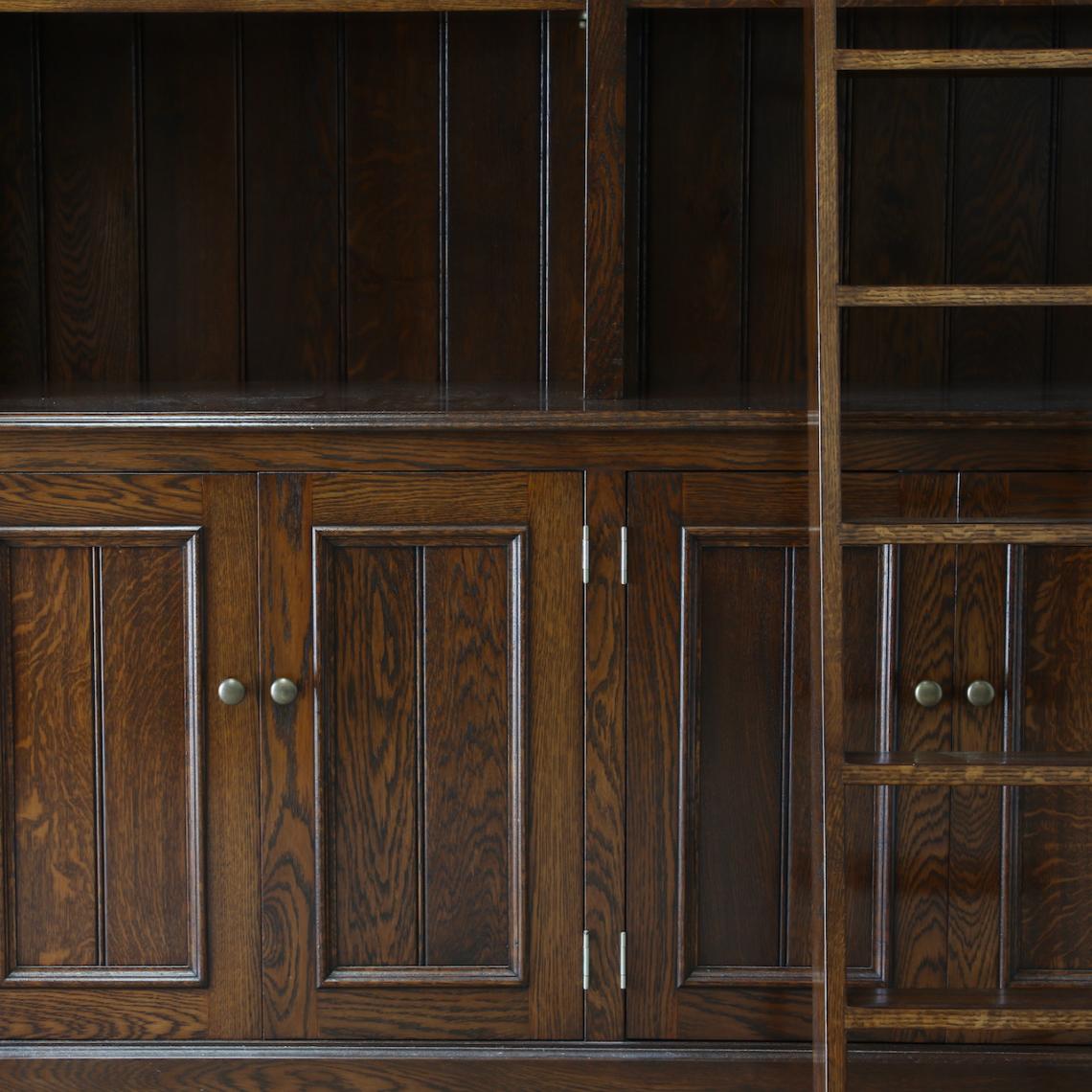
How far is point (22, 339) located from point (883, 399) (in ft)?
4.45

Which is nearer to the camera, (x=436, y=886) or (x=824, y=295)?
(x=824, y=295)

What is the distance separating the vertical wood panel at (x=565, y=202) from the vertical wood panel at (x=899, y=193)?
43 centimetres

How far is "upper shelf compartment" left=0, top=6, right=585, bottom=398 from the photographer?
2281 mm

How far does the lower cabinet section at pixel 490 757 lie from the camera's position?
1.81 meters

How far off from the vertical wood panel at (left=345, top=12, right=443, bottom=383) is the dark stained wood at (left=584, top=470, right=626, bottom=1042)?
2.01ft

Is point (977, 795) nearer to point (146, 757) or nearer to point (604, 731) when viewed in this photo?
point (604, 731)

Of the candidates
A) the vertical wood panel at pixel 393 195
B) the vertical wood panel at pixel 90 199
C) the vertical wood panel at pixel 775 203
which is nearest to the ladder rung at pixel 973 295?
the vertical wood panel at pixel 775 203

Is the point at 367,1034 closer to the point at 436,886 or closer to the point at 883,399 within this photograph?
the point at 436,886

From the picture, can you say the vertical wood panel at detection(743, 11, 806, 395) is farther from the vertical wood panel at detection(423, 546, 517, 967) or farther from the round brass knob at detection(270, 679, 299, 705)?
the round brass knob at detection(270, 679, 299, 705)

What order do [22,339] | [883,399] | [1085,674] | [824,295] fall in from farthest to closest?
[22,339]
[883,399]
[1085,674]
[824,295]

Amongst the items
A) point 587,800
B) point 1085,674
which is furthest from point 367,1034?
point 1085,674

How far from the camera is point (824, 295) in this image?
170cm

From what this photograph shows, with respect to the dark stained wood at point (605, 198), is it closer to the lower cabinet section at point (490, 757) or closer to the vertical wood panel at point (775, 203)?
the lower cabinet section at point (490, 757)

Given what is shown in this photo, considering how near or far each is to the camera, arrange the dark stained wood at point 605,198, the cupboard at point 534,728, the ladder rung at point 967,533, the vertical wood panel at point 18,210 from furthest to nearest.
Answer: the vertical wood panel at point 18,210 → the dark stained wood at point 605,198 → the cupboard at point 534,728 → the ladder rung at point 967,533
